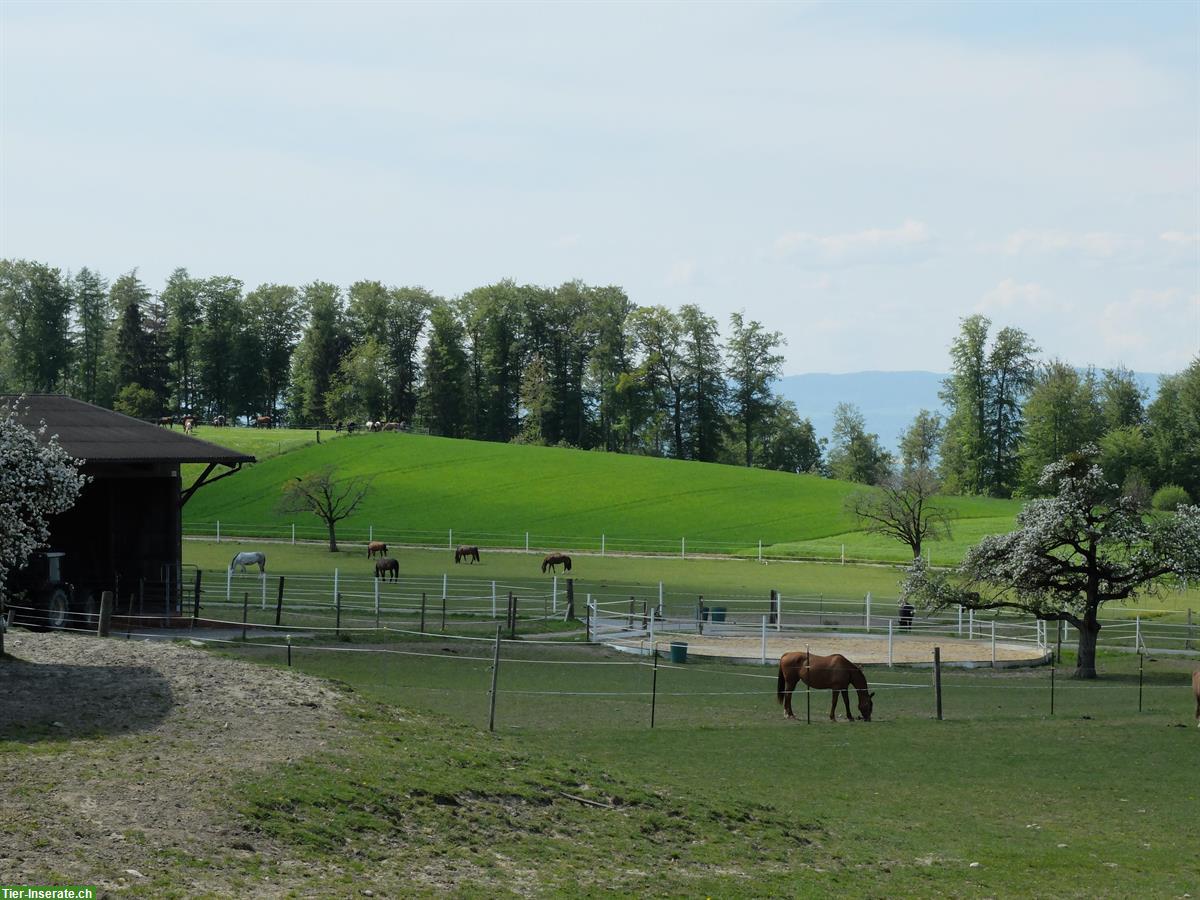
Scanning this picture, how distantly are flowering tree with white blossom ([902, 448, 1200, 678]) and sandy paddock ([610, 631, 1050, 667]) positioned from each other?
125cm

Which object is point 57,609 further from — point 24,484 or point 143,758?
point 143,758

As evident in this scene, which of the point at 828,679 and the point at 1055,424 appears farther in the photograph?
the point at 1055,424

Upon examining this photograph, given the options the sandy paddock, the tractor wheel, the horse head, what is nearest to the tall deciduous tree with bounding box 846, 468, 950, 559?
the sandy paddock

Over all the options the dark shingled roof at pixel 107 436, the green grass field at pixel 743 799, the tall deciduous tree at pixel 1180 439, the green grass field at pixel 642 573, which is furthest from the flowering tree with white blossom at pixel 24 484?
the tall deciduous tree at pixel 1180 439

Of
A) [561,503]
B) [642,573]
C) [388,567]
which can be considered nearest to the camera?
[388,567]

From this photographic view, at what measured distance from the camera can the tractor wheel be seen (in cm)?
2761

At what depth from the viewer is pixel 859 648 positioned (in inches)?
1256

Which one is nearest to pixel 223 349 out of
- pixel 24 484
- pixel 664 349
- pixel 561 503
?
pixel 664 349

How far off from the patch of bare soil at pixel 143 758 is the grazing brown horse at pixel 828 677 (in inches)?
318

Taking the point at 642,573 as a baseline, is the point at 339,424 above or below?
above

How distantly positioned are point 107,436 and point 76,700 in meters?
18.9

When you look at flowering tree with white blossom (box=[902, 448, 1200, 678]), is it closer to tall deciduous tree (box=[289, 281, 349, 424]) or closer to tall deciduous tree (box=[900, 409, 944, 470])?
tall deciduous tree (box=[289, 281, 349, 424])

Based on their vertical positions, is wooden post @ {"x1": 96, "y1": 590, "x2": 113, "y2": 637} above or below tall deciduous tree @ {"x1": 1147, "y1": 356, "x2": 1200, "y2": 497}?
below

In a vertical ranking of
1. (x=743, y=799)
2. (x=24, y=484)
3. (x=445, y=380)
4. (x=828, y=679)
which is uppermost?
(x=445, y=380)
